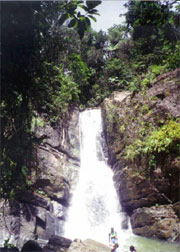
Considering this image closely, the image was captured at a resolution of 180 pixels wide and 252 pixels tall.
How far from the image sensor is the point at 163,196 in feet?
32.4

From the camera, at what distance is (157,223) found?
929 centimetres

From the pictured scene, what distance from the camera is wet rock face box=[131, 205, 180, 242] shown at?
8875 mm

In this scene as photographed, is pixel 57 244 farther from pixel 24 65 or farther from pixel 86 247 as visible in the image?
pixel 24 65

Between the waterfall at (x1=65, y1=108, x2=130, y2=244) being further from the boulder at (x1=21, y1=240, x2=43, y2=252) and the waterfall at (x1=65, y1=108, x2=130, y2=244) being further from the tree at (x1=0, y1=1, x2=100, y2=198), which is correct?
the tree at (x1=0, y1=1, x2=100, y2=198)

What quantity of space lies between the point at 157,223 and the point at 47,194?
213 inches

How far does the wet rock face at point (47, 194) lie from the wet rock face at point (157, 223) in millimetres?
3653

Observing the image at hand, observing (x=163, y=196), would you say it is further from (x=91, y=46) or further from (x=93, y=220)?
(x=91, y=46)

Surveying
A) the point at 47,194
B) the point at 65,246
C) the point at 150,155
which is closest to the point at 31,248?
the point at 65,246

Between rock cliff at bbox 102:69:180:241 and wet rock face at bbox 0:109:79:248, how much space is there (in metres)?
2.72

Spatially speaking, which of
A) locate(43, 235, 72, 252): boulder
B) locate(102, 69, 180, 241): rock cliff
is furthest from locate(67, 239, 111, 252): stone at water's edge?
locate(102, 69, 180, 241): rock cliff

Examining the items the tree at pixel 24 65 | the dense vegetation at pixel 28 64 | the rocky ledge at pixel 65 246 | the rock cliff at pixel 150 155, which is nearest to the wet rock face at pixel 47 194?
the dense vegetation at pixel 28 64

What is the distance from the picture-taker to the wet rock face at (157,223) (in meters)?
8.88

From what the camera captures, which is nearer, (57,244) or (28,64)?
(28,64)

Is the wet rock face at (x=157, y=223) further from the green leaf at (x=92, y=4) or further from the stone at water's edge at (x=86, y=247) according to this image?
the green leaf at (x=92, y=4)
